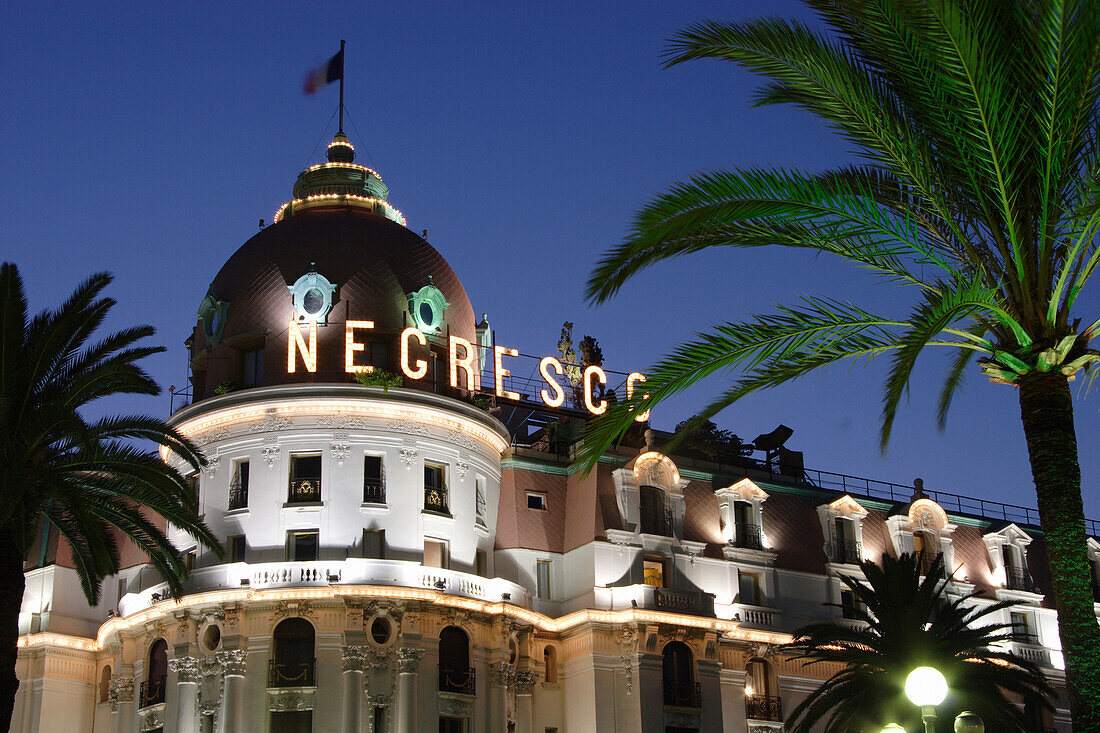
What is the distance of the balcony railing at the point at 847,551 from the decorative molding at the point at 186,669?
3046 cm

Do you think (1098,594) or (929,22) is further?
(1098,594)

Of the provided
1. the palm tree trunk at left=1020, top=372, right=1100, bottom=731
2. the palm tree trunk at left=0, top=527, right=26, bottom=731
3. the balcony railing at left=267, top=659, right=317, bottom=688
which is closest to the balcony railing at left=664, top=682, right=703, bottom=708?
the balcony railing at left=267, top=659, right=317, bottom=688

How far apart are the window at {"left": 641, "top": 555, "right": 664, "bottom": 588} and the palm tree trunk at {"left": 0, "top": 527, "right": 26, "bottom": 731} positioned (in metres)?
33.1

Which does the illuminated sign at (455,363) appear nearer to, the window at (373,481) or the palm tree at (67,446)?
the window at (373,481)

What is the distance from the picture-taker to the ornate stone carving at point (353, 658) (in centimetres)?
5566

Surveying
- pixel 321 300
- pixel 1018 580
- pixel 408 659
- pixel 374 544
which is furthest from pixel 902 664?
pixel 321 300

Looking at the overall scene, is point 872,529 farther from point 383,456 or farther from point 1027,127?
point 1027,127

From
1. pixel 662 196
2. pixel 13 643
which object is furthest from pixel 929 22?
A: pixel 13 643

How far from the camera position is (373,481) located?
196 ft

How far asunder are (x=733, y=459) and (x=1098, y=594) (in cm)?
2131

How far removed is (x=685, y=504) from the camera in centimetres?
6700

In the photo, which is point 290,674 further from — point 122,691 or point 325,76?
point 325,76

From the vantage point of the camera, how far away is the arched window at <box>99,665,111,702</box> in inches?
2472

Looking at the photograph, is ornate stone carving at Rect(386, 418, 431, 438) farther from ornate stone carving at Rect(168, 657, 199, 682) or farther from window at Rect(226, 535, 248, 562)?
ornate stone carving at Rect(168, 657, 199, 682)
